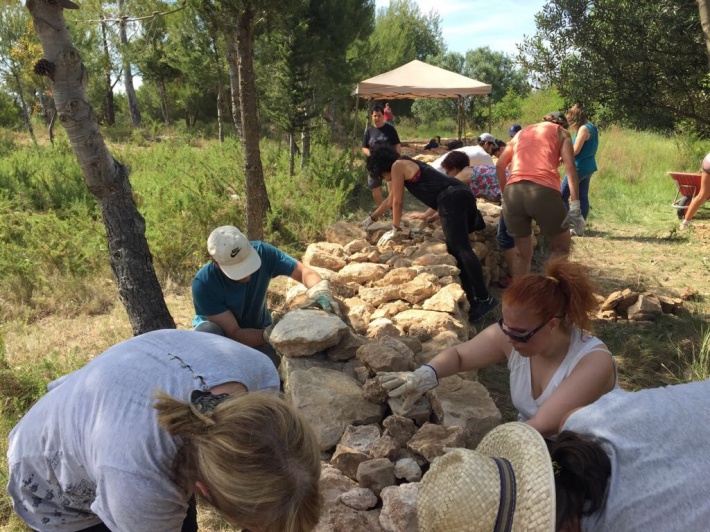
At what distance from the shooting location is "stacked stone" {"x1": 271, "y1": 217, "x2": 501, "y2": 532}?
6.12ft

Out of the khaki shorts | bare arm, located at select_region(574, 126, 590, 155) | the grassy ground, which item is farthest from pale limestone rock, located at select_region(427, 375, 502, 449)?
bare arm, located at select_region(574, 126, 590, 155)

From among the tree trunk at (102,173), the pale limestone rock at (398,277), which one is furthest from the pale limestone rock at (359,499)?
the pale limestone rock at (398,277)

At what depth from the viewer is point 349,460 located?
202 centimetres

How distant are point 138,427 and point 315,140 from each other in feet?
29.7

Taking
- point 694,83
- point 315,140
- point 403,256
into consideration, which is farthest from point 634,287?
point 315,140

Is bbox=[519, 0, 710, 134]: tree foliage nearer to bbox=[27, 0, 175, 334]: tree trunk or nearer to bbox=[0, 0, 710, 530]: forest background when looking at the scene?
bbox=[0, 0, 710, 530]: forest background

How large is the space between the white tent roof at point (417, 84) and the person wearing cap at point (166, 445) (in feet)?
31.2

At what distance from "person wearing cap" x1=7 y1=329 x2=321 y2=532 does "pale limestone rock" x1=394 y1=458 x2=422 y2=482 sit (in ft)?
2.37

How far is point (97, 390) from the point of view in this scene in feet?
4.15

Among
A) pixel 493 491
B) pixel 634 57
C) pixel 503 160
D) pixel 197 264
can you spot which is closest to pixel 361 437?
pixel 493 491

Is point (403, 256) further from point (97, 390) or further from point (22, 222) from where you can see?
point (22, 222)

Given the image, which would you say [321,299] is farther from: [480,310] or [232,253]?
[480,310]

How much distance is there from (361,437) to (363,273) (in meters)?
1.95

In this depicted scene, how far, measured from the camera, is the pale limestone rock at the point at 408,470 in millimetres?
1913
